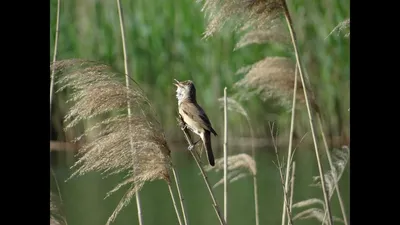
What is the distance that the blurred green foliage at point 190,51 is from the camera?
3410mm

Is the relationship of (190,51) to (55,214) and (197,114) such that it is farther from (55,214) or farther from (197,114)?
(55,214)

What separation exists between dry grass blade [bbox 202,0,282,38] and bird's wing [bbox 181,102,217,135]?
0.29m

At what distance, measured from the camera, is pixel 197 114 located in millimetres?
2426

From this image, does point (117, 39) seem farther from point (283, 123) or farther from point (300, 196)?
point (300, 196)

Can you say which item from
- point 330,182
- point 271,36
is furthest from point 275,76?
point 330,182

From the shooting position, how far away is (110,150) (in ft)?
7.05

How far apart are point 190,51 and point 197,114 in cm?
131

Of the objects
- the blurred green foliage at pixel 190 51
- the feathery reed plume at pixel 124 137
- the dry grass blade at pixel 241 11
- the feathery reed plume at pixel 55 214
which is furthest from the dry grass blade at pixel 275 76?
the feathery reed plume at pixel 55 214

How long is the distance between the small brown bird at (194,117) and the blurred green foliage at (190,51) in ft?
3.10

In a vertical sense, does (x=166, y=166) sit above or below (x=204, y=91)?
below

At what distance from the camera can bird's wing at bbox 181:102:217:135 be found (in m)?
2.41

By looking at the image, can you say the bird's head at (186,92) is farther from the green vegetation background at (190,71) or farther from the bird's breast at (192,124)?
the green vegetation background at (190,71)
